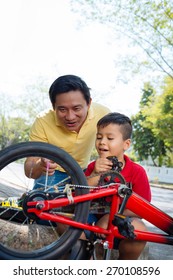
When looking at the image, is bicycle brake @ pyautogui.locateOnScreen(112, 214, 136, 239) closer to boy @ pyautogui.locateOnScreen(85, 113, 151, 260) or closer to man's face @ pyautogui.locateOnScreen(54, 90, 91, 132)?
boy @ pyautogui.locateOnScreen(85, 113, 151, 260)

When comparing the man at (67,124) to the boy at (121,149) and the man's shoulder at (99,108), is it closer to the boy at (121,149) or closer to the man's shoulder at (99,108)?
the man's shoulder at (99,108)

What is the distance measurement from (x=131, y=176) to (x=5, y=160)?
764 mm

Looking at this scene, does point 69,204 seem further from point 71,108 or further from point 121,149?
point 71,108

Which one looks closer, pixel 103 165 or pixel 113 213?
pixel 113 213

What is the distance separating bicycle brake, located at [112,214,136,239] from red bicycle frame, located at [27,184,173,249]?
32 mm

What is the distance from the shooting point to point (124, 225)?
5.87 ft

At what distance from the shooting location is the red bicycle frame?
1732 millimetres

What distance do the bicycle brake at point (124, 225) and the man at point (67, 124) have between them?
0.39m

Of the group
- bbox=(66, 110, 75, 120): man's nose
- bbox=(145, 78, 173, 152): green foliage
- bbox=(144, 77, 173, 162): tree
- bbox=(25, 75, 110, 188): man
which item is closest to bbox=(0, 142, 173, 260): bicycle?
bbox=(25, 75, 110, 188): man

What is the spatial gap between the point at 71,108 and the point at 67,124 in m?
0.16

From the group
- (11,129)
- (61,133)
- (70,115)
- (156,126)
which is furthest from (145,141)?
(70,115)

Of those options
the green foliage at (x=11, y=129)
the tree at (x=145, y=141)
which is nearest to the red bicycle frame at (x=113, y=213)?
the tree at (x=145, y=141)

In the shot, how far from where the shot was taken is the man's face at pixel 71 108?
2.22 meters
